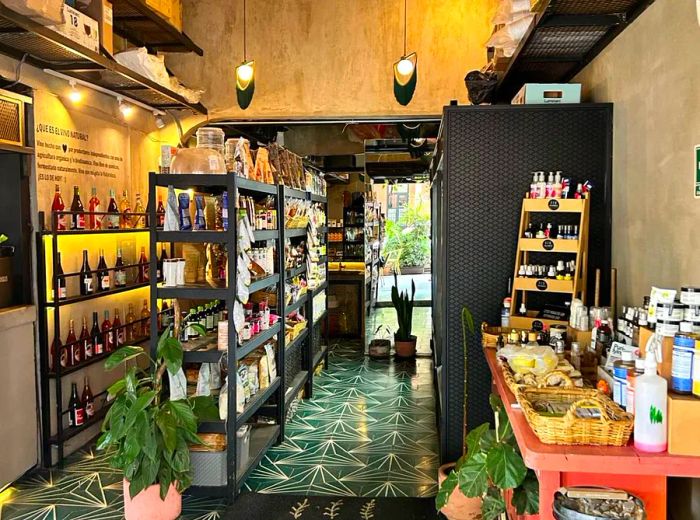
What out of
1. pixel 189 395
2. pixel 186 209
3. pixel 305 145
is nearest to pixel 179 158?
pixel 186 209

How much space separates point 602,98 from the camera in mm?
3434

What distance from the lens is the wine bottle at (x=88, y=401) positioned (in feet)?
15.1

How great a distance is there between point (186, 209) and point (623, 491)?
265cm

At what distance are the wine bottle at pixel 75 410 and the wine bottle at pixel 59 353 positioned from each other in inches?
8.1

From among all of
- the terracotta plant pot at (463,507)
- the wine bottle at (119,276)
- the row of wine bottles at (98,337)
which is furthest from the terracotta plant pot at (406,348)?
the terracotta plant pot at (463,507)

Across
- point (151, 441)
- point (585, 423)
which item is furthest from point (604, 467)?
Result: point (151, 441)

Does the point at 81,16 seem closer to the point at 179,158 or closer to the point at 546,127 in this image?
the point at 179,158

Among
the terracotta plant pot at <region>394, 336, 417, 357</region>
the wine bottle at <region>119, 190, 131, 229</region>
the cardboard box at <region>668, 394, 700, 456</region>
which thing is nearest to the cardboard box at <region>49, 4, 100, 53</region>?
the wine bottle at <region>119, 190, 131, 229</region>

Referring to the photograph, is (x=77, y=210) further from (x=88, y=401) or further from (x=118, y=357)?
(x=118, y=357)

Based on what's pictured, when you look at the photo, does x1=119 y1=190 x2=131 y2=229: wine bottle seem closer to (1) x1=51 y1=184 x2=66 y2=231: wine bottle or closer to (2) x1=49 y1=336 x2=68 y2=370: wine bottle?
(1) x1=51 y1=184 x2=66 y2=231: wine bottle

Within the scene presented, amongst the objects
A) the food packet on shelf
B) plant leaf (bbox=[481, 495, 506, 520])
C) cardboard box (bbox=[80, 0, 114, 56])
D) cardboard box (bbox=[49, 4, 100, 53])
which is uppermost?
cardboard box (bbox=[80, 0, 114, 56])

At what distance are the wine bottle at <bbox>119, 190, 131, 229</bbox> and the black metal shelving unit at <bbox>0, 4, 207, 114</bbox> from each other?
2.84 feet

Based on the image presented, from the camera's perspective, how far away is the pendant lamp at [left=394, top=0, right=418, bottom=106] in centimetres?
543

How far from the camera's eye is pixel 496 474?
2.34m
